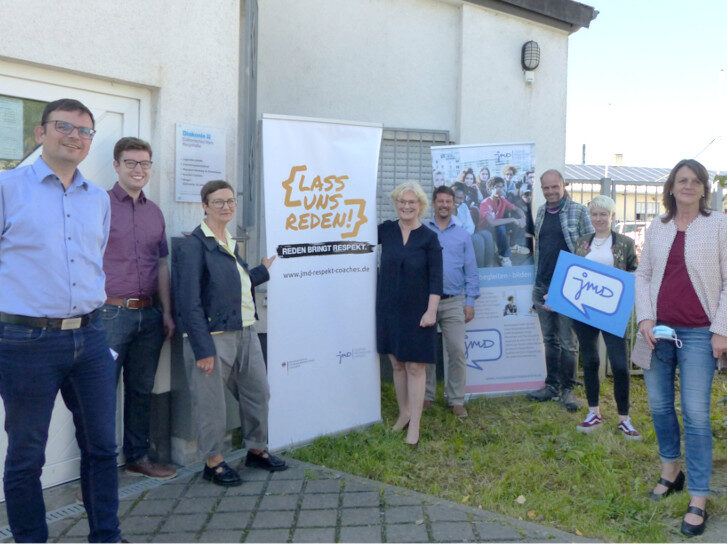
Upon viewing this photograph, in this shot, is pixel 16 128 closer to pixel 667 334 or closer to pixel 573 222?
pixel 667 334

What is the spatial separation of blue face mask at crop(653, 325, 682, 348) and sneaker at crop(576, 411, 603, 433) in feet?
5.85

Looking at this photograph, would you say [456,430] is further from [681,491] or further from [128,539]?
[128,539]

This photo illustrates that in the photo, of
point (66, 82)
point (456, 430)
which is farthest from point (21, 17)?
point (456, 430)

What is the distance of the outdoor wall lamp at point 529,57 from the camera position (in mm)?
7543

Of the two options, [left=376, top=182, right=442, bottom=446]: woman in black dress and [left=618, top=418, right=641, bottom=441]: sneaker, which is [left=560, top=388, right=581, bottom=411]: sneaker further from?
[left=376, top=182, right=442, bottom=446]: woman in black dress

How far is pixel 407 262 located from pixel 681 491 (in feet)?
7.70

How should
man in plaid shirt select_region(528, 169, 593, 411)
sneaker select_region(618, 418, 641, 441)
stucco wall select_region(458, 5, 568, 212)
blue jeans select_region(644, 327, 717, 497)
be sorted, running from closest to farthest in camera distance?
blue jeans select_region(644, 327, 717, 497) → sneaker select_region(618, 418, 641, 441) → man in plaid shirt select_region(528, 169, 593, 411) → stucco wall select_region(458, 5, 568, 212)

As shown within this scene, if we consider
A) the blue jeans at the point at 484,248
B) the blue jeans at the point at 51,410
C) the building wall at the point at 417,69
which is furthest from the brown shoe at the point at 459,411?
the blue jeans at the point at 51,410

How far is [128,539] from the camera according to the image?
339cm

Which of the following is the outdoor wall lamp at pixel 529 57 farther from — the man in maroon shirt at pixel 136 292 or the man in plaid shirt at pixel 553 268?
the man in maroon shirt at pixel 136 292

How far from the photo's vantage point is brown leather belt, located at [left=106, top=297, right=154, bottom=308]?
392cm

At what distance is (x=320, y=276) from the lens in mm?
4891

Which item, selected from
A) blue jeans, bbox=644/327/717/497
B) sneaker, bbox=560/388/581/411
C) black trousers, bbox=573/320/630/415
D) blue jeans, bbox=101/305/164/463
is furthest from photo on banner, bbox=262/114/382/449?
blue jeans, bbox=644/327/717/497

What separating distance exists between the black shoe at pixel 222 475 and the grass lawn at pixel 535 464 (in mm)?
609
